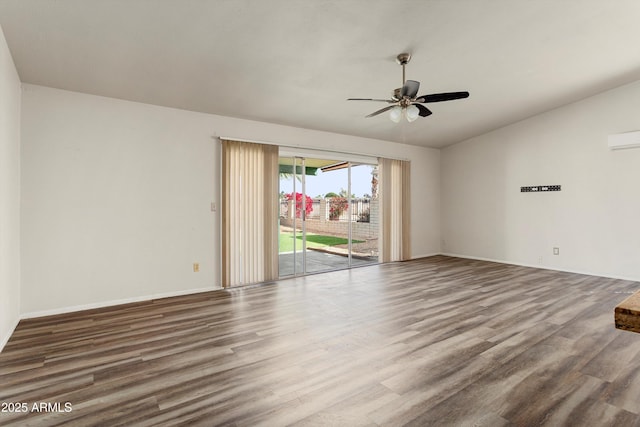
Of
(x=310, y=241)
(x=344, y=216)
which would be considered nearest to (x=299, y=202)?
(x=344, y=216)

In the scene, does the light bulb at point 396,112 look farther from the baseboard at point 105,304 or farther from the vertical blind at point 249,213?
the baseboard at point 105,304

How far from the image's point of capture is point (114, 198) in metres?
4.03

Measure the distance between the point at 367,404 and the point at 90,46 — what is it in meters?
3.88

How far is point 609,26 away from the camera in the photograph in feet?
11.6

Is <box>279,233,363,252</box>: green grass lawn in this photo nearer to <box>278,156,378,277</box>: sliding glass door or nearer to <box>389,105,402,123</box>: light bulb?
<box>278,156,378,277</box>: sliding glass door

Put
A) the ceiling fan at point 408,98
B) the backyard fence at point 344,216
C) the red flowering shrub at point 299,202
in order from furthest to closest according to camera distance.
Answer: the backyard fence at point 344,216
the red flowering shrub at point 299,202
the ceiling fan at point 408,98

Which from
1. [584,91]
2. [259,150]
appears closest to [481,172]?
[584,91]

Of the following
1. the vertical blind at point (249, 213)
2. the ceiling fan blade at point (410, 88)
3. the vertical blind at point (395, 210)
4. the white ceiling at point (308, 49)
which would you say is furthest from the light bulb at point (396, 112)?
the vertical blind at point (395, 210)

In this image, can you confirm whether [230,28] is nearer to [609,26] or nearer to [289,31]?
[289,31]

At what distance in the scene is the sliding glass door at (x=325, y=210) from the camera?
18.4 ft

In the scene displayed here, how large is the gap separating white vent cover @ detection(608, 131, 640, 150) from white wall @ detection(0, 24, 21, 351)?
8.11 metres

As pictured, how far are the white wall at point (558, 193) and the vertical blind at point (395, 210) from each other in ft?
4.86

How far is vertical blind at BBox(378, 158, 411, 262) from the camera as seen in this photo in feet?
22.5

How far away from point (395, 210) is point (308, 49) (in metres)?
4.45
